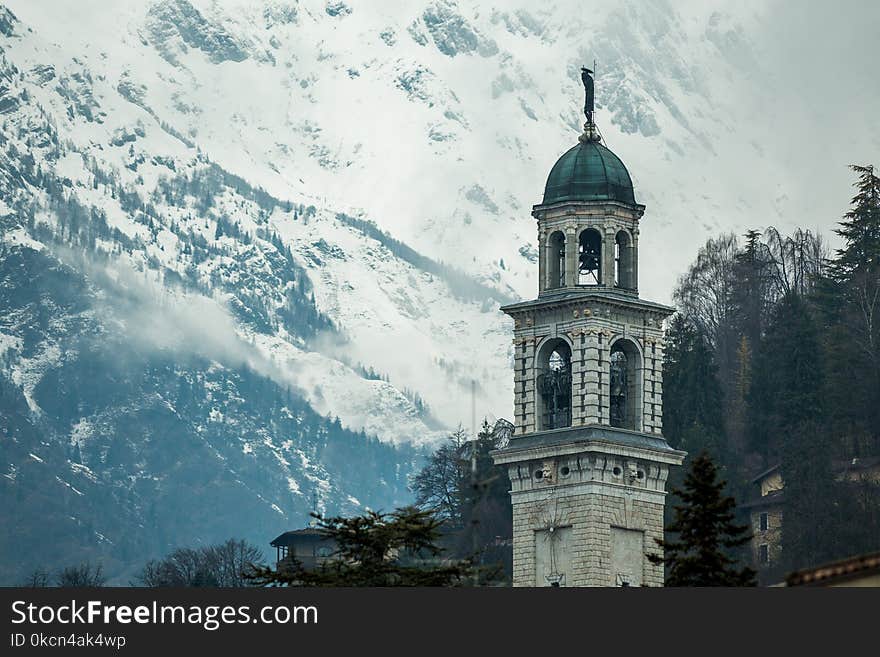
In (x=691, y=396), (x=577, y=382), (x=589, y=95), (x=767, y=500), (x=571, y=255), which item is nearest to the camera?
(x=577, y=382)

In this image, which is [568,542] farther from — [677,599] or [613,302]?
[677,599]

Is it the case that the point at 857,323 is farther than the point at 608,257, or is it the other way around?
the point at 857,323

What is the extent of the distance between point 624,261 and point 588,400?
6175 mm

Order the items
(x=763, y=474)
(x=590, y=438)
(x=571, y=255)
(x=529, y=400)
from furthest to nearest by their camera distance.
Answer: (x=763, y=474), (x=571, y=255), (x=529, y=400), (x=590, y=438)

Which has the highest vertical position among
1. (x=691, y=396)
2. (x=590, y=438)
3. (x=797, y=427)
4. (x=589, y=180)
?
(x=691, y=396)

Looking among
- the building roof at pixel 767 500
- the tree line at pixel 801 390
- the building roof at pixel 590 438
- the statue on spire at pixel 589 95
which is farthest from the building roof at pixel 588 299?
the building roof at pixel 767 500

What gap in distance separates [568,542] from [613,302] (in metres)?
9.34

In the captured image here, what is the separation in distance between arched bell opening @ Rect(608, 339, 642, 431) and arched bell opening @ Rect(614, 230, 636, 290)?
2304 millimetres

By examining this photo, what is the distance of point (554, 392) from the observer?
13238 centimetres

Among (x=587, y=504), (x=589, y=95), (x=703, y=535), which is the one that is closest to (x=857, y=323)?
(x=589, y=95)

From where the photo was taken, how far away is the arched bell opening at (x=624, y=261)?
436 ft

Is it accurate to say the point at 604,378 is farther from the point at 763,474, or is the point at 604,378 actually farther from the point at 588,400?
the point at 763,474

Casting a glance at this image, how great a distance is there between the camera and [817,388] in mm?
170875

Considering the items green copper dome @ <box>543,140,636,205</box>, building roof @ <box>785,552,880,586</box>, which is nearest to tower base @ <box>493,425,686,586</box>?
green copper dome @ <box>543,140,636,205</box>
